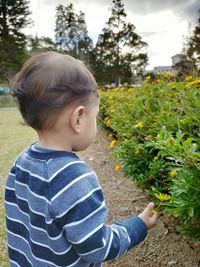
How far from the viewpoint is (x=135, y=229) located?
1172 millimetres

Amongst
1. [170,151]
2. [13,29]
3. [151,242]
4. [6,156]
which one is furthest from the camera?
[13,29]

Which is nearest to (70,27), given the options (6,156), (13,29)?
(13,29)

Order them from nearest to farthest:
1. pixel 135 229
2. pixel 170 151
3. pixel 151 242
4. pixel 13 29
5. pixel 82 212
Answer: pixel 82 212 < pixel 135 229 < pixel 170 151 < pixel 151 242 < pixel 13 29

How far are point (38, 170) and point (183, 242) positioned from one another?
164 cm

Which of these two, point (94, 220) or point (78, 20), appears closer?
point (94, 220)

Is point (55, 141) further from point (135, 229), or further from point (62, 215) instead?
point (135, 229)

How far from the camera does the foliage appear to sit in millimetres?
1311

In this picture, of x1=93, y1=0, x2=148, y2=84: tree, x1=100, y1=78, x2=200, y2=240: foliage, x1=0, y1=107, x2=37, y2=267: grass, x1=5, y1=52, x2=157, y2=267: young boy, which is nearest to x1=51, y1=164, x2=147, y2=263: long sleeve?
x1=5, y1=52, x2=157, y2=267: young boy

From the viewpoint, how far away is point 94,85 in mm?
1121

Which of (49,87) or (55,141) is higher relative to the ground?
(49,87)

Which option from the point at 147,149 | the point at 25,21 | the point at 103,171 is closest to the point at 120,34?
the point at 25,21

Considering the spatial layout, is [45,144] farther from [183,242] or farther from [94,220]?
[183,242]

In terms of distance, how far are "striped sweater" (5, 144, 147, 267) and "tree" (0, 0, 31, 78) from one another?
32.9m

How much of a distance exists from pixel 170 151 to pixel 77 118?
44cm
